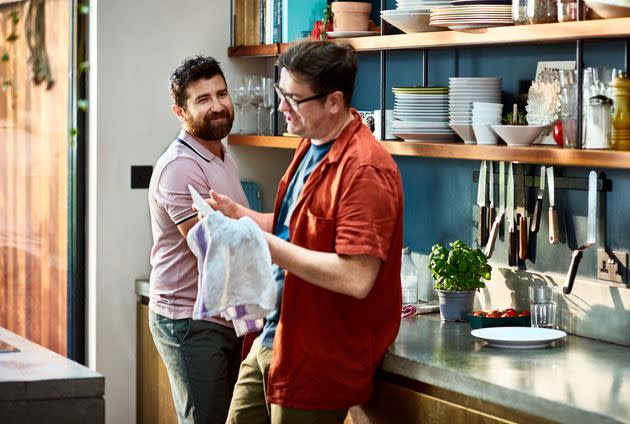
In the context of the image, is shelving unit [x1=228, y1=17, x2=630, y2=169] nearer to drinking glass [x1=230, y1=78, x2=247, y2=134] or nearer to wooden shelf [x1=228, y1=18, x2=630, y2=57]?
wooden shelf [x1=228, y1=18, x2=630, y2=57]

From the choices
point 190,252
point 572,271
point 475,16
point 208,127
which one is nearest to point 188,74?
point 208,127

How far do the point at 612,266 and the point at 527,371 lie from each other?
0.57 meters

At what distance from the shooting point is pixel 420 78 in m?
4.07

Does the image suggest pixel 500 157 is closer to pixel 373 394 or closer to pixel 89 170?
pixel 373 394

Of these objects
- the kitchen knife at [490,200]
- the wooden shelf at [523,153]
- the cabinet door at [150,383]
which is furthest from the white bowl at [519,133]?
the cabinet door at [150,383]

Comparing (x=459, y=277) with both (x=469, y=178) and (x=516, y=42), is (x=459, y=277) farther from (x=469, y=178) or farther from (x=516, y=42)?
(x=516, y=42)

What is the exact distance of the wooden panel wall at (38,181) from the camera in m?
4.71

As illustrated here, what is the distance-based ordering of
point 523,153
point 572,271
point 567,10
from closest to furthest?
point 567,10
point 523,153
point 572,271

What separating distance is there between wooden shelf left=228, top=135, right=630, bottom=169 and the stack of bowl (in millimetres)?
54

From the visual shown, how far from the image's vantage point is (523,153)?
3.21 meters

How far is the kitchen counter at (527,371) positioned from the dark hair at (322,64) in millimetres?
762

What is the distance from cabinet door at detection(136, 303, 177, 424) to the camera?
4.43 meters

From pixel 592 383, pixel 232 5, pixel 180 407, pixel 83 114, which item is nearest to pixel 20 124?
pixel 83 114

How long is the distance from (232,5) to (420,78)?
1.09 metres
